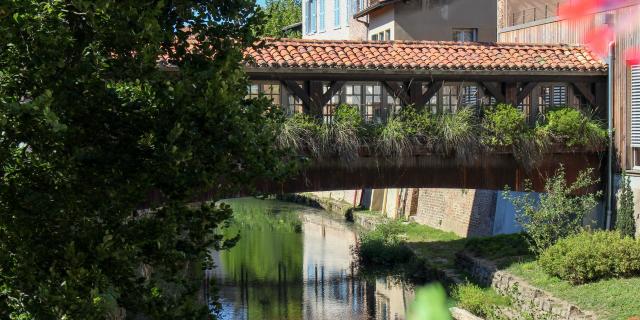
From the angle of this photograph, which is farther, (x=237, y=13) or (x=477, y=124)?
(x=477, y=124)

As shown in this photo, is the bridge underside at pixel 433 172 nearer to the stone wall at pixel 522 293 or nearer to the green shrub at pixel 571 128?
the green shrub at pixel 571 128

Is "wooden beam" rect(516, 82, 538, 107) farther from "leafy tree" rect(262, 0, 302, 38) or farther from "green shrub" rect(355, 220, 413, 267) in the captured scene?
"leafy tree" rect(262, 0, 302, 38)

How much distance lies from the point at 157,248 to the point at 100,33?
173 centimetres

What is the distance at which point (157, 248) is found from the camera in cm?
721

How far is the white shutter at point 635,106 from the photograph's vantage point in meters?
16.4

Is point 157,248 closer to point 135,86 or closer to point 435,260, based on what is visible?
point 135,86

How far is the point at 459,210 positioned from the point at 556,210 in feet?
22.5

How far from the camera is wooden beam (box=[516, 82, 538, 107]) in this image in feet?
54.9

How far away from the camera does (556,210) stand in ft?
51.7

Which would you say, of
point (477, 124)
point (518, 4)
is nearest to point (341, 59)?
point (477, 124)

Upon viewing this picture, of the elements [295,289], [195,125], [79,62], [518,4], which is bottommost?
[295,289]

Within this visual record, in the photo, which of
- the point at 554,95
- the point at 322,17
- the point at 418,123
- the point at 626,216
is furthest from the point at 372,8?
the point at 626,216

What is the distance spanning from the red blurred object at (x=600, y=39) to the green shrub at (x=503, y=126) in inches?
88.8

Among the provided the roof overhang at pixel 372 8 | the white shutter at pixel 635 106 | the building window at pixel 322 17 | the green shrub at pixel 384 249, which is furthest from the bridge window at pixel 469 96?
the building window at pixel 322 17
